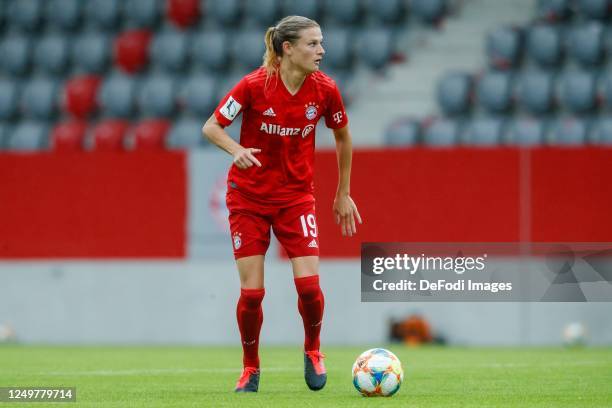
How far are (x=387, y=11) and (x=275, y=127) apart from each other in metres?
9.32

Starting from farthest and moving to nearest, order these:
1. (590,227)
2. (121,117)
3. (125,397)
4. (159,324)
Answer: (121,117), (159,324), (590,227), (125,397)

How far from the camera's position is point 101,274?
1351 cm

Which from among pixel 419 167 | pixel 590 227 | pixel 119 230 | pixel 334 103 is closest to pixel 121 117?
pixel 119 230

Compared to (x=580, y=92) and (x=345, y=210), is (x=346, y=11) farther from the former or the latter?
(x=345, y=210)

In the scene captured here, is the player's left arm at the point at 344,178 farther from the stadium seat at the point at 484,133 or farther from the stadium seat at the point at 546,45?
the stadium seat at the point at 546,45

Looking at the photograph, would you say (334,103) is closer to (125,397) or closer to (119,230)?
(125,397)

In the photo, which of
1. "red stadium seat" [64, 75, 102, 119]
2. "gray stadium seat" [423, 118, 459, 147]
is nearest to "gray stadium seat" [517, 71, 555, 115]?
"gray stadium seat" [423, 118, 459, 147]

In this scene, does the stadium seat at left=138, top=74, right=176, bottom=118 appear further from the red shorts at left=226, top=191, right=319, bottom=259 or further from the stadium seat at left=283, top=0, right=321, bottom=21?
the red shorts at left=226, top=191, right=319, bottom=259

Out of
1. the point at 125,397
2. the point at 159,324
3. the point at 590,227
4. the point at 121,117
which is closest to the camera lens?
the point at 125,397

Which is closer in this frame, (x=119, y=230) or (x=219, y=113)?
(x=219, y=113)

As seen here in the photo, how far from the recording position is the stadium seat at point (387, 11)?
1595cm

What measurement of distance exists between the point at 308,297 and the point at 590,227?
595 cm

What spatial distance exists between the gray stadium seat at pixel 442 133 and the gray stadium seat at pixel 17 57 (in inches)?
229

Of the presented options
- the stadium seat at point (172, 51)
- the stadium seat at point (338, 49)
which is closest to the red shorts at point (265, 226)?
the stadium seat at point (338, 49)
